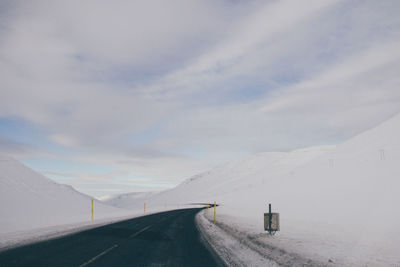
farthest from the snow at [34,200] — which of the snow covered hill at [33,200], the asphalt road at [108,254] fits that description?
the asphalt road at [108,254]

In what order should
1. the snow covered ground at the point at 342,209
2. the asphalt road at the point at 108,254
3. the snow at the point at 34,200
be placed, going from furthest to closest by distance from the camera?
1. the snow at the point at 34,200
2. the snow covered ground at the point at 342,209
3. the asphalt road at the point at 108,254

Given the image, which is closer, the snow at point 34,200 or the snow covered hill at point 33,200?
the snow at point 34,200

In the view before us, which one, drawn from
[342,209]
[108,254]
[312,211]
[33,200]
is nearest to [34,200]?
[33,200]

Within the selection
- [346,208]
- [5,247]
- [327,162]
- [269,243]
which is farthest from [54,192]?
[327,162]

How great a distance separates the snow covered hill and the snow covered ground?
56.8 feet

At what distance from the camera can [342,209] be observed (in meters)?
45.5

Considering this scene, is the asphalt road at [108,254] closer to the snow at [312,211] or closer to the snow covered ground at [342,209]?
the snow at [312,211]

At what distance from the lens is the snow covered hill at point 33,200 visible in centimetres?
3033

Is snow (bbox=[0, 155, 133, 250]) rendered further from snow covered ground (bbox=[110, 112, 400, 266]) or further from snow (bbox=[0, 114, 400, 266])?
snow covered ground (bbox=[110, 112, 400, 266])

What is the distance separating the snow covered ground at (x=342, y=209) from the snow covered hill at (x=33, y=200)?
56.8 feet

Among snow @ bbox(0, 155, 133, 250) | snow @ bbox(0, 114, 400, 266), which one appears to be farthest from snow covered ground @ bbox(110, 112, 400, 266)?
snow @ bbox(0, 155, 133, 250)

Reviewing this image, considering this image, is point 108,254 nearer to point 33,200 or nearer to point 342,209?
point 33,200

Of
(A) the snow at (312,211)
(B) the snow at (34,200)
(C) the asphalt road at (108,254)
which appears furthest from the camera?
(B) the snow at (34,200)

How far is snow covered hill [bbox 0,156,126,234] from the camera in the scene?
30328mm
